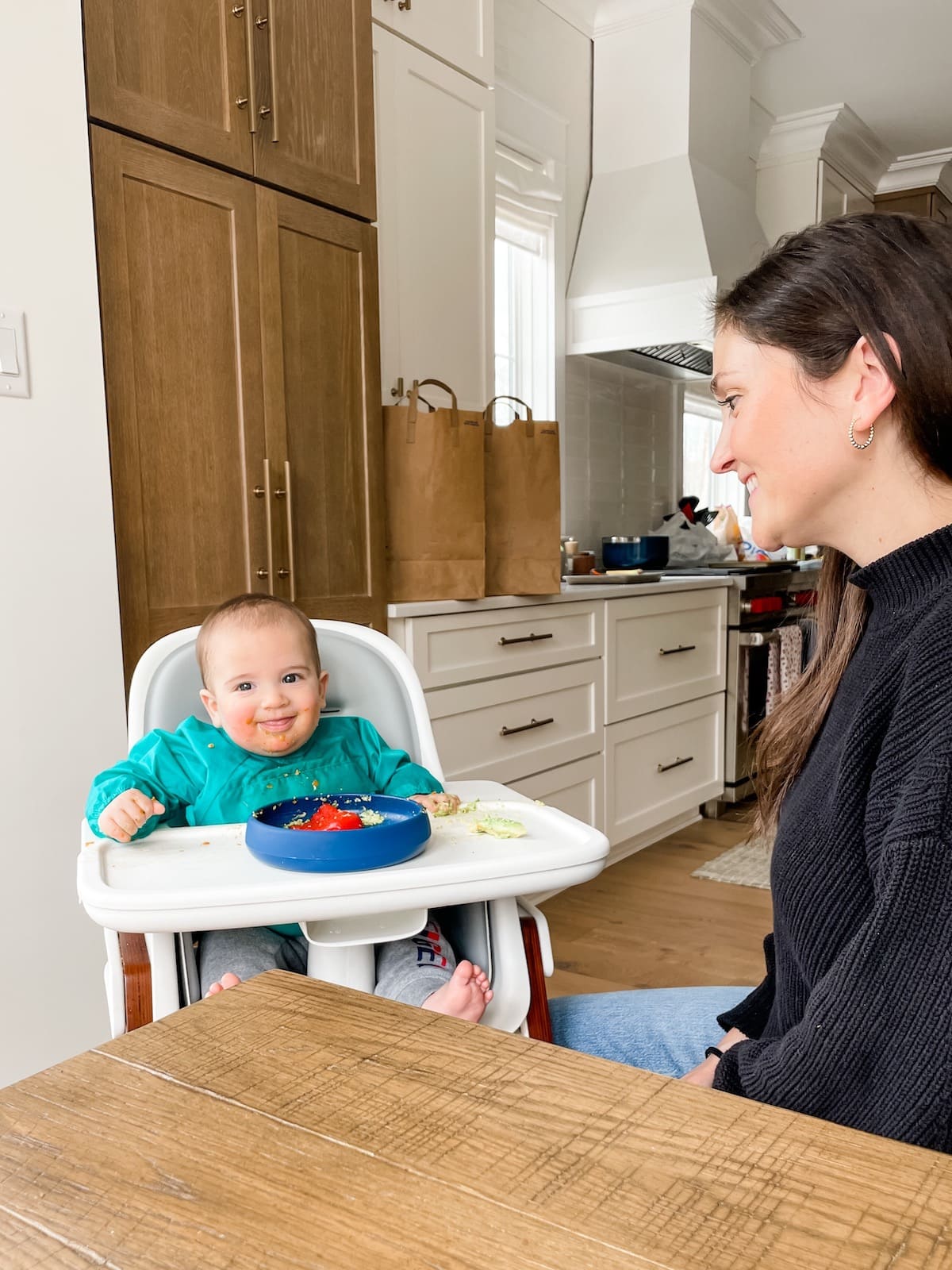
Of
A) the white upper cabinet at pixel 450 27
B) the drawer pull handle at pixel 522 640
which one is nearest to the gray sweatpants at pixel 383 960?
the drawer pull handle at pixel 522 640

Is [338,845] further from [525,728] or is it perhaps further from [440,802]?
[525,728]

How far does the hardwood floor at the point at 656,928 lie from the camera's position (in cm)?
254

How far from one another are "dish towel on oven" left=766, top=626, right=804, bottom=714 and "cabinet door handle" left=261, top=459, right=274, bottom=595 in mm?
2522

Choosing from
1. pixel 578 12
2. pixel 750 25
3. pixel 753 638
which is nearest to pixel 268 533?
pixel 753 638

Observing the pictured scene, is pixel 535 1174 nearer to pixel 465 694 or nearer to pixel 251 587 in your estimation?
pixel 251 587

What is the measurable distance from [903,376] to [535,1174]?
70cm

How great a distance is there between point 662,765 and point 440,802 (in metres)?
2.46

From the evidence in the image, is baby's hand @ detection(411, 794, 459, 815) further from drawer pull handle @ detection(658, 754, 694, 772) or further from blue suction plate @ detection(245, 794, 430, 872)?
drawer pull handle @ detection(658, 754, 694, 772)

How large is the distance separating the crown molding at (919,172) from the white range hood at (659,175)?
1.69 m

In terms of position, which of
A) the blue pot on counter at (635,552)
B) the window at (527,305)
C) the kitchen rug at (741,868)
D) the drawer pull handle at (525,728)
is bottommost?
the kitchen rug at (741,868)

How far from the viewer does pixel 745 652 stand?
158 inches

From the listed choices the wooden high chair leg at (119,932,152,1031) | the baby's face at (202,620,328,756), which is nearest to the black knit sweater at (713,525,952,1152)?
the wooden high chair leg at (119,932,152,1031)

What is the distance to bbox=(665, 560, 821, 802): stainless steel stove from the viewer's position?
401 centimetres

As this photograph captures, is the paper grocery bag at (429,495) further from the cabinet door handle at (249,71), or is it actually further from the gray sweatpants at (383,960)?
the gray sweatpants at (383,960)
